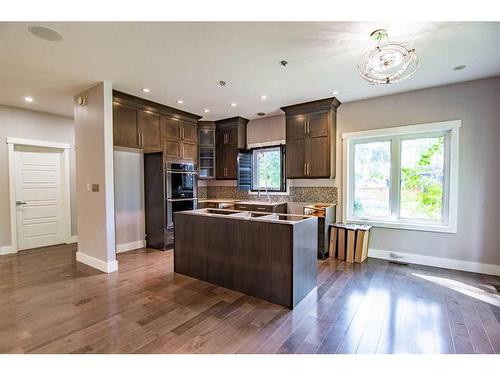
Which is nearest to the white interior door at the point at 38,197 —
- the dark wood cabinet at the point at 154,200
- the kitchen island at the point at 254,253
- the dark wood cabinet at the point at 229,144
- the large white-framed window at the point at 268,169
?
the dark wood cabinet at the point at 154,200

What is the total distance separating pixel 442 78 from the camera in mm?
3369

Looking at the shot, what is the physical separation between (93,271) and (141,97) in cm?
285

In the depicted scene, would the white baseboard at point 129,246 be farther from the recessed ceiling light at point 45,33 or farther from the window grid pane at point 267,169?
the recessed ceiling light at point 45,33

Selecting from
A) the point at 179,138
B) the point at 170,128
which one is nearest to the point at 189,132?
the point at 179,138

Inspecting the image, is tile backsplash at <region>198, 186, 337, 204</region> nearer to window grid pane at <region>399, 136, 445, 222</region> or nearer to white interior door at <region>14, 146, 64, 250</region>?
window grid pane at <region>399, 136, 445, 222</region>

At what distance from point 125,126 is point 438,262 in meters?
5.39

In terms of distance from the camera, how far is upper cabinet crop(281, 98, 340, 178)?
4340 millimetres

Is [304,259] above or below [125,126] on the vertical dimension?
below

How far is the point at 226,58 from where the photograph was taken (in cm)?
279

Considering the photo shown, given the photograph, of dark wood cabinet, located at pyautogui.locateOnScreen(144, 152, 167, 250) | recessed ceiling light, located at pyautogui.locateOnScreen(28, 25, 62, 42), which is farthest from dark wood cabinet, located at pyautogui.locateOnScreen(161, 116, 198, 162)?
recessed ceiling light, located at pyautogui.locateOnScreen(28, 25, 62, 42)

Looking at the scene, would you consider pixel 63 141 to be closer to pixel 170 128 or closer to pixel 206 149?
pixel 170 128

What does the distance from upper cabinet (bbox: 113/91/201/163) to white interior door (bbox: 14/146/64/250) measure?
90.4 inches
